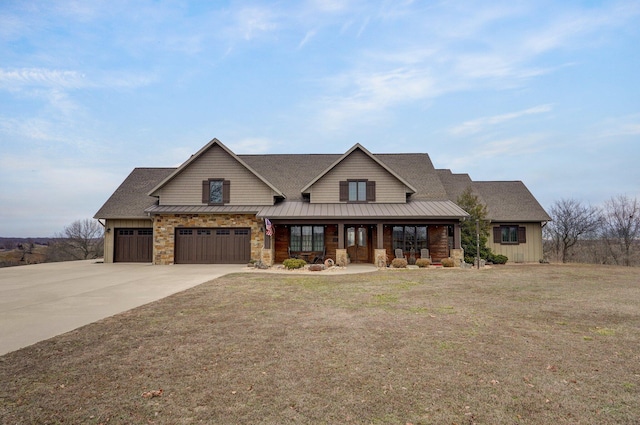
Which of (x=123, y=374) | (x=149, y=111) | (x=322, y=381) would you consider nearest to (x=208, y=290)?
(x=123, y=374)

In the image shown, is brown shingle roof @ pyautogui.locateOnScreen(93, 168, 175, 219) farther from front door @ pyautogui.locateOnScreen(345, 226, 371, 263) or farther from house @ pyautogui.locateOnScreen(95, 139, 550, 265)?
front door @ pyautogui.locateOnScreen(345, 226, 371, 263)

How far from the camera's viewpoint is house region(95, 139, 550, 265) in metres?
20.7

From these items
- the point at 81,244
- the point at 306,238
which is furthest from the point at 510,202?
the point at 81,244

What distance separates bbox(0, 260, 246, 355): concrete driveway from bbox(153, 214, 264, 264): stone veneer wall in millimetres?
5445

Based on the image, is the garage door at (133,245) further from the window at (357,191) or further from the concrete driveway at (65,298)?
the window at (357,191)

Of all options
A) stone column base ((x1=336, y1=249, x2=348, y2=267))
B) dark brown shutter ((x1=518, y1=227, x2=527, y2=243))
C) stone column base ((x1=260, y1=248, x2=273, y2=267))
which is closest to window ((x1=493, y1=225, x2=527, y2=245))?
dark brown shutter ((x1=518, y1=227, x2=527, y2=243))

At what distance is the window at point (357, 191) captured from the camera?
22125mm

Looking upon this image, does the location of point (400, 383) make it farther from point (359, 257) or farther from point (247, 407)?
point (359, 257)

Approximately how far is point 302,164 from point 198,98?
12295 mm

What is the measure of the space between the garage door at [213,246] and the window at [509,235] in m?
17.7

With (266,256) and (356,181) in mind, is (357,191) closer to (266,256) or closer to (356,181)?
(356,181)

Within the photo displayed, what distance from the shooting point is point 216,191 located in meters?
22.1

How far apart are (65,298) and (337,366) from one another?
9399mm

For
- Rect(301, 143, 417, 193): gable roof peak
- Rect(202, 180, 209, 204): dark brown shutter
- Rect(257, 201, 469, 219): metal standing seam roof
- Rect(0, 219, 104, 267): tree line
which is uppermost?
Rect(301, 143, 417, 193): gable roof peak
